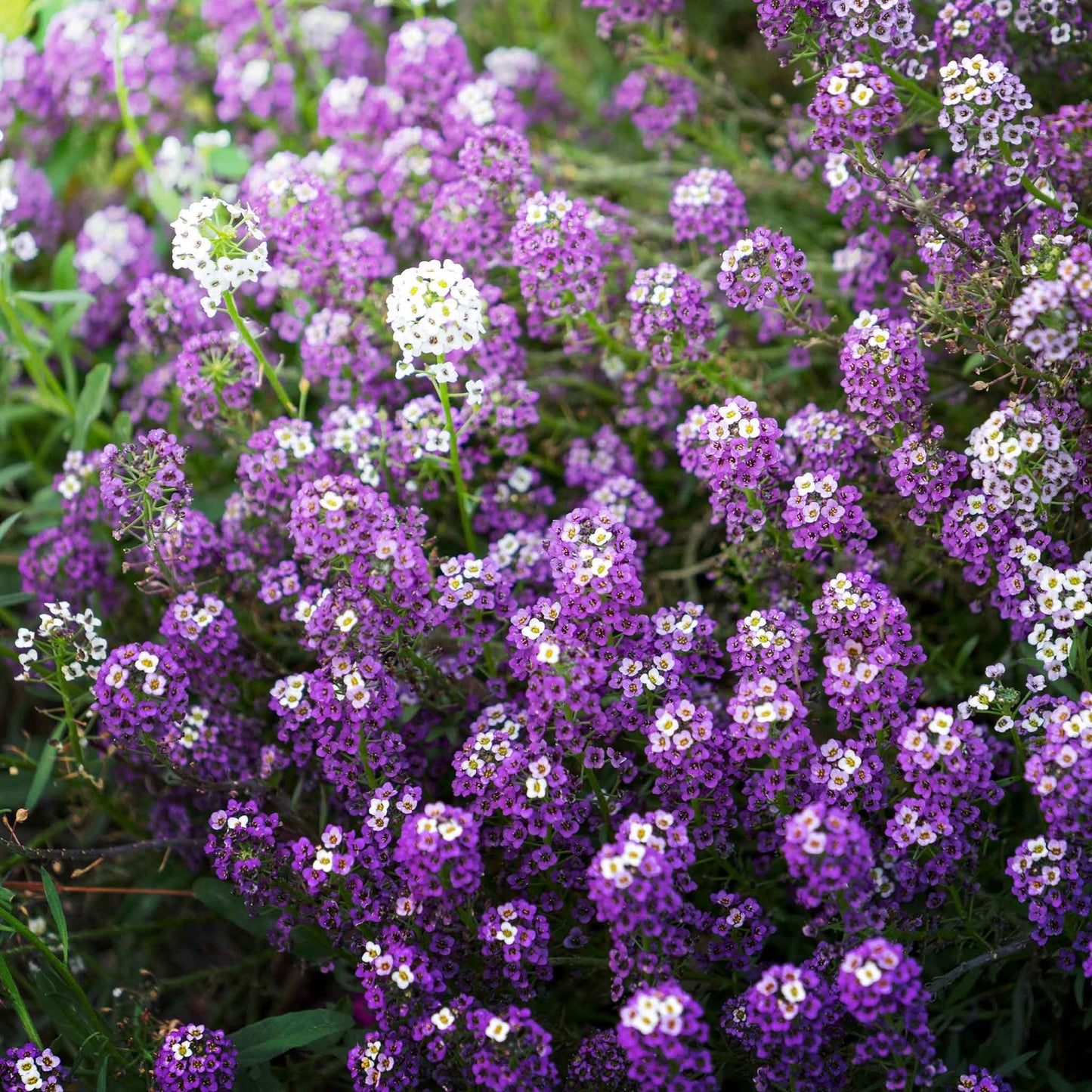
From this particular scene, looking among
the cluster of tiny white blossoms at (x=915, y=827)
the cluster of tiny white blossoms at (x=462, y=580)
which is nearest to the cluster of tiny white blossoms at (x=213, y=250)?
the cluster of tiny white blossoms at (x=462, y=580)

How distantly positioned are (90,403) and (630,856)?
114 inches

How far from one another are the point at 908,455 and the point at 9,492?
428 cm

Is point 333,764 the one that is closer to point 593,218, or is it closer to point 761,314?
point 593,218

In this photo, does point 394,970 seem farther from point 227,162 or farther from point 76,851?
point 227,162

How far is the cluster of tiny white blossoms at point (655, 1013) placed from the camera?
2.56 metres

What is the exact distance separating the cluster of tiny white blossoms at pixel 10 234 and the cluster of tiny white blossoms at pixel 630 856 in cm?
324

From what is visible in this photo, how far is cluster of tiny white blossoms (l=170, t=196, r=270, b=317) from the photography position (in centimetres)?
328

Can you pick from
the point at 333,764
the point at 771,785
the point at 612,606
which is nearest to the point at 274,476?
the point at 333,764

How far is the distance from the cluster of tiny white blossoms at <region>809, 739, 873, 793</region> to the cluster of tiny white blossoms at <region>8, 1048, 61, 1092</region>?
2.28m

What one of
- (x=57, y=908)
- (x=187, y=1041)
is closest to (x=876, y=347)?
(x=187, y=1041)

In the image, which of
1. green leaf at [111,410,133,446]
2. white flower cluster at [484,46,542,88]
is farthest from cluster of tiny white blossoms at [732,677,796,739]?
white flower cluster at [484,46,542,88]

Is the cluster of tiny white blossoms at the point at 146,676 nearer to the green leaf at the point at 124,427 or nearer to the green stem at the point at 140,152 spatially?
the green leaf at the point at 124,427

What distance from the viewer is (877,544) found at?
429cm

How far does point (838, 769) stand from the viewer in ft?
9.96
